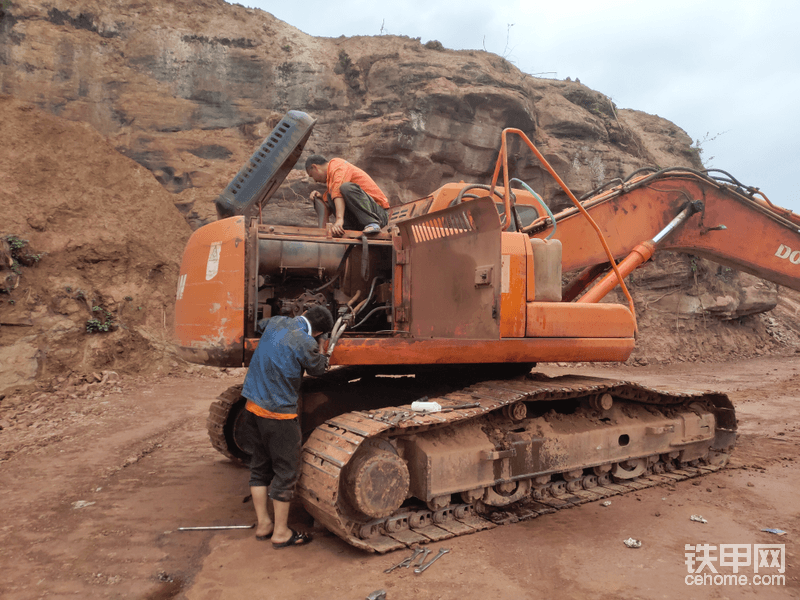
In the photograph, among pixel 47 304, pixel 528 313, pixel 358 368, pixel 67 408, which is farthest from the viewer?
pixel 47 304

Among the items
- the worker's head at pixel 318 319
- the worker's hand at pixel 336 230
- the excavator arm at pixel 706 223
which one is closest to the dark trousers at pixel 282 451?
the worker's head at pixel 318 319

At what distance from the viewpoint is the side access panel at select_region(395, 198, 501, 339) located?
12.6ft

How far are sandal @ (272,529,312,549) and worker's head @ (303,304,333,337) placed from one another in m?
1.35

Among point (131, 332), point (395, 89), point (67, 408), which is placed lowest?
point (67, 408)

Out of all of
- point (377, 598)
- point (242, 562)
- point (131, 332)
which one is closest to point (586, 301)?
point (377, 598)

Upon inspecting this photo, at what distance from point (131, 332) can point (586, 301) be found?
9.06 metres

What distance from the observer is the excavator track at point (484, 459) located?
3.49 m

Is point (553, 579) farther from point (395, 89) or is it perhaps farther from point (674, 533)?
point (395, 89)

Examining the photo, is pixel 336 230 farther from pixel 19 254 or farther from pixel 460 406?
pixel 19 254

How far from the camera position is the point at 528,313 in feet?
13.4

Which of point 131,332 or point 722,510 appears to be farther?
point 131,332

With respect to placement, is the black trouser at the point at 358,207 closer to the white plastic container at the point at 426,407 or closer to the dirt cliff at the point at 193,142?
the white plastic container at the point at 426,407

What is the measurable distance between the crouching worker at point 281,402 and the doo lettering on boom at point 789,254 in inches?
208

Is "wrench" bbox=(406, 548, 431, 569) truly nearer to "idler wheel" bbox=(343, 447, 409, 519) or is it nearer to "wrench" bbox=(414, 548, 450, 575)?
"wrench" bbox=(414, 548, 450, 575)
